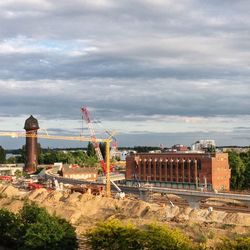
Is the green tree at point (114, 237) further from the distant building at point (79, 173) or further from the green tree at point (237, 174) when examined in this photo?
the distant building at point (79, 173)

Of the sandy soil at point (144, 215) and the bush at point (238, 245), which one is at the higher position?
the bush at point (238, 245)

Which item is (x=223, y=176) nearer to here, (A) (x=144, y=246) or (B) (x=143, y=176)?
(B) (x=143, y=176)

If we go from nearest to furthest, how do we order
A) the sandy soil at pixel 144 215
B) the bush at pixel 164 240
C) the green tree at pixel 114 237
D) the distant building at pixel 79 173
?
the bush at pixel 164 240 < the green tree at pixel 114 237 < the sandy soil at pixel 144 215 < the distant building at pixel 79 173

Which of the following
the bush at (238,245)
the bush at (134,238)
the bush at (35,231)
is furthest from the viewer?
the bush at (35,231)

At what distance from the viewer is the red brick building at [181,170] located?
422ft

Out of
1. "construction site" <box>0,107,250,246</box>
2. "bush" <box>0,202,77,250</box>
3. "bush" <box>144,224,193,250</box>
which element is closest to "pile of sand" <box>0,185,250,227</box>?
"construction site" <box>0,107,250,246</box>

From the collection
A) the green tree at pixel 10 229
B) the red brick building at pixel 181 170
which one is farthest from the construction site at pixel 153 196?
the green tree at pixel 10 229

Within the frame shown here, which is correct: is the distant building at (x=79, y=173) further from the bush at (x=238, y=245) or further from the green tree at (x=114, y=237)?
the bush at (x=238, y=245)

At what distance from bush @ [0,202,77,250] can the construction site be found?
31.6ft

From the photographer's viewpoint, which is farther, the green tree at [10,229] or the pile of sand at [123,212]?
the pile of sand at [123,212]

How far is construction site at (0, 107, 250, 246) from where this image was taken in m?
71.0

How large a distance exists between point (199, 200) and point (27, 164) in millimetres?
118984

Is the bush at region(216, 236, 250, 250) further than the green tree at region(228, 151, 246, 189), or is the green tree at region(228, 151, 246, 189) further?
the green tree at region(228, 151, 246, 189)

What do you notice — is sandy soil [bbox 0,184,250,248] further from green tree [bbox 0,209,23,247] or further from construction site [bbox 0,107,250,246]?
green tree [bbox 0,209,23,247]
